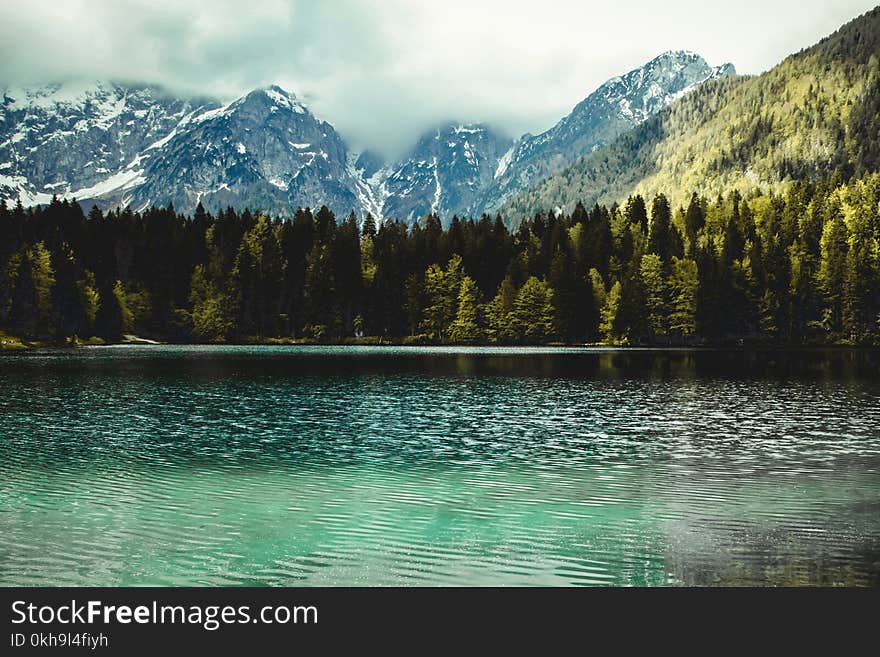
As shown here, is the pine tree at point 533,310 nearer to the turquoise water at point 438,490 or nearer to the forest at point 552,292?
the forest at point 552,292

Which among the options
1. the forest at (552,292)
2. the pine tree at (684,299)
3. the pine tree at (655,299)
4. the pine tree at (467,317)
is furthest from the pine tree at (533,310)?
the pine tree at (684,299)

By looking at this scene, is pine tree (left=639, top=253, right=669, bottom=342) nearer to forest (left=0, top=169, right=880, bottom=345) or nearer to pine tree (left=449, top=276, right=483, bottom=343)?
forest (left=0, top=169, right=880, bottom=345)

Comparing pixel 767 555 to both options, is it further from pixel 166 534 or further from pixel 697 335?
pixel 697 335

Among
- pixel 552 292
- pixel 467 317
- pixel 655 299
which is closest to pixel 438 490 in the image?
pixel 655 299

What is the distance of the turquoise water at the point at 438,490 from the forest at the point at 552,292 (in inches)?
4557

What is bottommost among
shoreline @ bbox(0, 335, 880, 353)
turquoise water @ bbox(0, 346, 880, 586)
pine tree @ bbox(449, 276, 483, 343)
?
turquoise water @ bbox(0, 346, 880, 586)

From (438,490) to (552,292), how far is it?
15698 centimetres

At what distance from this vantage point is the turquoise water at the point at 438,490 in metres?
16.9

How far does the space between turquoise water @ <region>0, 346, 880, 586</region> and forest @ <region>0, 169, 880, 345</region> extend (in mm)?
115756

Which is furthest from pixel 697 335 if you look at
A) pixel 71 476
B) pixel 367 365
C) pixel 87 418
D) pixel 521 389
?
pixel 71 476

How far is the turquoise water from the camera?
1691cm

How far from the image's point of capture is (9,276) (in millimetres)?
147500

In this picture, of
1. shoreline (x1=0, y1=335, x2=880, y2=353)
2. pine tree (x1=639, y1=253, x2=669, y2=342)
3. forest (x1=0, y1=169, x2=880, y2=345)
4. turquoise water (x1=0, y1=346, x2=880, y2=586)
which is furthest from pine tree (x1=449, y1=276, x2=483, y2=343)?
turquoise water (x1=0, y1=346, x2=880, y2=586)
